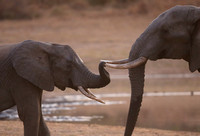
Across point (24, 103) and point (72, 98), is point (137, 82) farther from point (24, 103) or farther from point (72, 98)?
point (72, 98)

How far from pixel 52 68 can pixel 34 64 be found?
0.22 metres

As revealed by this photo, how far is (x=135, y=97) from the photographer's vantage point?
732cm

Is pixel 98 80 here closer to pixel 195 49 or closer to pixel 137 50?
pixel 137 50

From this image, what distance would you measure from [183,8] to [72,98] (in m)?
5.37

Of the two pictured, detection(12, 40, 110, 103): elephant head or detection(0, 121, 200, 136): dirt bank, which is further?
detection(0, 121, 200, 136): dirt bank

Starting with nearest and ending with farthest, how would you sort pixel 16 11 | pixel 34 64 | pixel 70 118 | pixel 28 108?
pixel 28 108 → pixel 34 64 → pixel 70 118 → pixel 16 11

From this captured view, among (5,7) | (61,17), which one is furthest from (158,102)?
(5,7)

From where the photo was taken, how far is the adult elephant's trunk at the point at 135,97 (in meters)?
7.28

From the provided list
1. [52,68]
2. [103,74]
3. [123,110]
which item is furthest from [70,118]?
[103,74]

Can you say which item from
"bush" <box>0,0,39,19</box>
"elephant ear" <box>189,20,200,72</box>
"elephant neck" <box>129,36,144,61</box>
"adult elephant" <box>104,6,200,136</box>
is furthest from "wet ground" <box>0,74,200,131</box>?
"bush" <box>0,0,39,19</box>

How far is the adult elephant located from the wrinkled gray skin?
1.23 feet

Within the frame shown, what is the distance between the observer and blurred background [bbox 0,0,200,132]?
10.8 metres

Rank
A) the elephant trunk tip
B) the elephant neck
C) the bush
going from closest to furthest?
the elephant trunk tip < the elephant neck < the bush

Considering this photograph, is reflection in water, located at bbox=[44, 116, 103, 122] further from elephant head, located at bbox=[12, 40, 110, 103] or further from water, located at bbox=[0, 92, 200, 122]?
elephant head, located at bbox=[12, 40, 110, 103]
